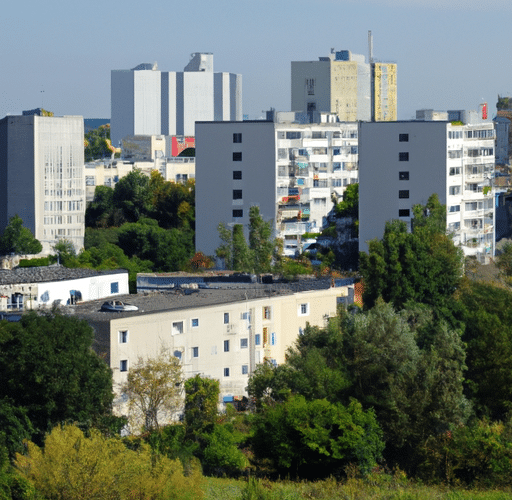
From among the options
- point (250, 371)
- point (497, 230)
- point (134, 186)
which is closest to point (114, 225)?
point (134, 186)

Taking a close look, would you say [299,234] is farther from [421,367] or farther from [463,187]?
[421,367]

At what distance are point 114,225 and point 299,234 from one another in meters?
13.5

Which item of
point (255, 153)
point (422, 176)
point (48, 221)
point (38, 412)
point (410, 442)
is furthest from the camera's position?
point (48, 221)

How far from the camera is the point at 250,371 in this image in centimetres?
3234

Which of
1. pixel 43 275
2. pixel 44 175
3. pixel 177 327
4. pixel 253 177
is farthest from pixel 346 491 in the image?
pixel 44 175

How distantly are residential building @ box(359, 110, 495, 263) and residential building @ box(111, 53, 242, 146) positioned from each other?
304ft

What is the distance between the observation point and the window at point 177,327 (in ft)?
99.0

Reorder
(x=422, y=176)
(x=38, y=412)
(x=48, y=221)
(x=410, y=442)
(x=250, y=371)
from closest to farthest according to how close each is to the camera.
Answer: (x=38, y=412)
(x=410, y=442)
(x=250, y=371)
(x=422, y=176)
(x=48, y=221)

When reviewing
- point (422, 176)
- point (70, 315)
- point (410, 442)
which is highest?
→ point (422, 176)

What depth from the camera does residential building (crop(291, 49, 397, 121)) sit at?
369 ft

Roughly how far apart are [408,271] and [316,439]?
40.4 feet

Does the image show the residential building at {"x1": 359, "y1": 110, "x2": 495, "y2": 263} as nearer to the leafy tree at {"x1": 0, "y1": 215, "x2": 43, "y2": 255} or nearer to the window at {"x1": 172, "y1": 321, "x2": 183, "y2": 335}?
the leafy tree at {"x1": 0, "y1": 215, "x2": 43, "y2": 255}

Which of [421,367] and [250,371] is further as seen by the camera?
[250,371]

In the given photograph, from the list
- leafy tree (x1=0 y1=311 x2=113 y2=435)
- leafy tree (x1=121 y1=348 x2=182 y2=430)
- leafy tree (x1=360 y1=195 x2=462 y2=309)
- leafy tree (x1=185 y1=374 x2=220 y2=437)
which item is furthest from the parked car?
leafy tree (x1=360 y1=195 x2=462 y2=309)
